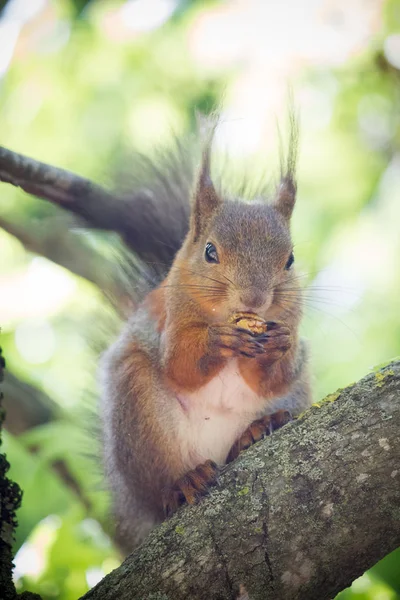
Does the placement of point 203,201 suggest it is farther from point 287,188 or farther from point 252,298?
point 252,298

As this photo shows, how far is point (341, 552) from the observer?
6.69 ft

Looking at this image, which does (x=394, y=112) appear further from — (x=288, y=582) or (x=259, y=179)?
(x=288, y=582)

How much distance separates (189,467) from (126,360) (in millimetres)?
550

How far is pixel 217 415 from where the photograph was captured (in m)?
3.13

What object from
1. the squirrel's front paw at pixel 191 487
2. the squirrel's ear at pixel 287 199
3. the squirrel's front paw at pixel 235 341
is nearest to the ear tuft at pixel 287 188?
the squirrel's ear at pixel 287 199

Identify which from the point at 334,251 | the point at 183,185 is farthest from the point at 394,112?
the point at 183,185

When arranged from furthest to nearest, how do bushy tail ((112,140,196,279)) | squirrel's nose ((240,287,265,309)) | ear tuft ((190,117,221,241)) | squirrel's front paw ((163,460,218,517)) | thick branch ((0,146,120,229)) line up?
bushy tail ((112,140,196,279)), ear tuft ((190,117,221,241)), thick branch ((0,146,120,229)), squirrel's nose ((240,287,265,309)), squirrel's front paw ((163,460,218,517))

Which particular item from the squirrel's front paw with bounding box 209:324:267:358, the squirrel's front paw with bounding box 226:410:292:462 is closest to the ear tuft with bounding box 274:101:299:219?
the squirrel's front paw with bounding box 209:324:267:358

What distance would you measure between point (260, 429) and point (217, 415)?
0.22 metres

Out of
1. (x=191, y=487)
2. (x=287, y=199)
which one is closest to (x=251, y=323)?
(x=191, y=487)

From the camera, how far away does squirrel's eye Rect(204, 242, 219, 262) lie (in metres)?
3.05

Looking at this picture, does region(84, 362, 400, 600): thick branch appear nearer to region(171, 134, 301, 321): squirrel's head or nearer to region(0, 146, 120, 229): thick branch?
region(171, 134, 301, 321): squirrel's head

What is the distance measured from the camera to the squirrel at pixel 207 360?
9.61ft

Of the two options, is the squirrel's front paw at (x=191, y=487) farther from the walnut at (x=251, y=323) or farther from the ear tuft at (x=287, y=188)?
the ear tuft at (x=287, y=188)
